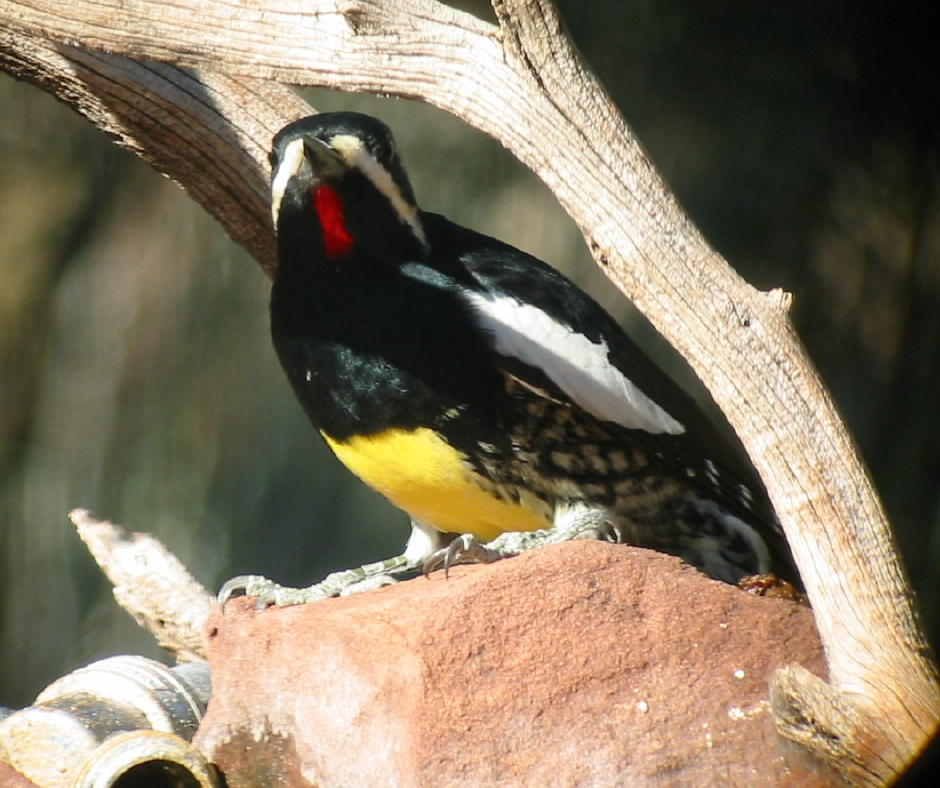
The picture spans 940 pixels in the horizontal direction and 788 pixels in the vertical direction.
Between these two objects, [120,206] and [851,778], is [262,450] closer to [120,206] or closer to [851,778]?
[120,206]

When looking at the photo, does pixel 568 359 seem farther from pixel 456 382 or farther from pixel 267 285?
pixel 267 285

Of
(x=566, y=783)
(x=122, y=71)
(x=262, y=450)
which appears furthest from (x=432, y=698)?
(x=262, y=450)

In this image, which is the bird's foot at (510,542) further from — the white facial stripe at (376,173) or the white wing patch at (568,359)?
the white facial stripe at (376,173)

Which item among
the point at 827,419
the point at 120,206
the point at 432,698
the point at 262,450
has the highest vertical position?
the point at 120,206

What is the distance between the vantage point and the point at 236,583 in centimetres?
240

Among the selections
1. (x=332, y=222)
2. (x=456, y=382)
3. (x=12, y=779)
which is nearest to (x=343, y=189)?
(x=332, y=222)

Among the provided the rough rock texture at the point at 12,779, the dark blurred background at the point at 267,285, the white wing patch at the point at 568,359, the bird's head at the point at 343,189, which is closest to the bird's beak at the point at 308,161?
the bird's head at the point at 343,189

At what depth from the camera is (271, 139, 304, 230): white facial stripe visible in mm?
2273

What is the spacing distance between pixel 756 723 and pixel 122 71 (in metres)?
1.77

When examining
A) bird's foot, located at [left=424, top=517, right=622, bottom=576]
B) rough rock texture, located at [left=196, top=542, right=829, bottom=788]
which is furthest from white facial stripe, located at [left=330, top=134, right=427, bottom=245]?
rough rock texture, located at [left=196, top=542, right=829, bottom=788]

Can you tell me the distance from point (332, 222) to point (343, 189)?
0.21 ft

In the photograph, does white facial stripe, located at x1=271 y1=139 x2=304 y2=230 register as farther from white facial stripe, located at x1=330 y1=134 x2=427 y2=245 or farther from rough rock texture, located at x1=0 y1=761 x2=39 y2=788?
rough rock texture, located at x1=0 y1=761 x2=39 y2=788

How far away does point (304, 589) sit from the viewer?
2.48 meters

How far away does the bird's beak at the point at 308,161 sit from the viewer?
7.35 ft
